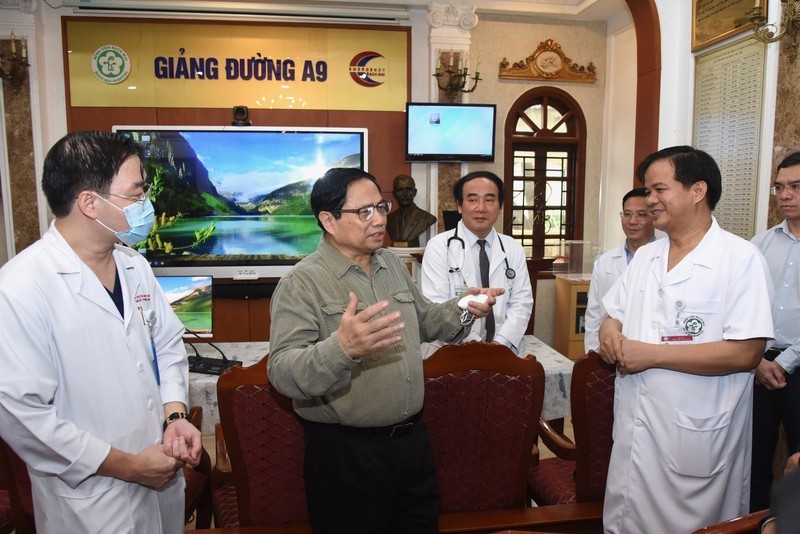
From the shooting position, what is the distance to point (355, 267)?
1617 millimetres

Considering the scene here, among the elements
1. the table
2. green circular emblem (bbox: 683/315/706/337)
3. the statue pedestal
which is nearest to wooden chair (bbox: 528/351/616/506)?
green circular emblem (bbox: 683/315/706/337)

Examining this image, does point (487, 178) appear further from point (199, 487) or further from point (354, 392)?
point (199, 487)

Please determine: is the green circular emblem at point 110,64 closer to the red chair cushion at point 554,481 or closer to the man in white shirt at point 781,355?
the red chair cushion at point 554,481

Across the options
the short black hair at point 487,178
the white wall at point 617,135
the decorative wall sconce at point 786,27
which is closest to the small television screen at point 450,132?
→ the white wall at point 617,135

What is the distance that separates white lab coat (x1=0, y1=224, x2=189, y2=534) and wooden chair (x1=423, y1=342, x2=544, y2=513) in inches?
33.8

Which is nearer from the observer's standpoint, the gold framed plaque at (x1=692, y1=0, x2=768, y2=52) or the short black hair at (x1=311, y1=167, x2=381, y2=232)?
the short black hair at (x1=311, y1=167, x2=381, y2=232)

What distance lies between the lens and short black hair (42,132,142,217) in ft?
4.52

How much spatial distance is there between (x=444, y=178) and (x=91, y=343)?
190 inches

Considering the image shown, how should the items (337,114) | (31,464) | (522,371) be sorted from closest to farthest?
(31,464) < (522,371) < (337,114)

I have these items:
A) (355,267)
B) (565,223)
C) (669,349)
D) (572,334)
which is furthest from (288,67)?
(669,349)

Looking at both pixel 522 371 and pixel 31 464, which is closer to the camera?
pixel 31 464

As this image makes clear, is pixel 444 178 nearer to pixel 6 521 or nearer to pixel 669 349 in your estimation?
pixel 669 349

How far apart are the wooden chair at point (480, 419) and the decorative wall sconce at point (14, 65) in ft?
18.1

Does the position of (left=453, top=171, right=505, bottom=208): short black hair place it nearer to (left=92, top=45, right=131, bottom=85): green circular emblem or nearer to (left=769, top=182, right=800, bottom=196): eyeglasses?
(left=769, top=182, right=800, bottom=196): eyeglasses
